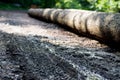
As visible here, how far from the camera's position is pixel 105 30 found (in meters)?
5.39

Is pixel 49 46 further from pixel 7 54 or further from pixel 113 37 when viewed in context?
pixel 113 37

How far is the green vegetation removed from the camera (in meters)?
9.78

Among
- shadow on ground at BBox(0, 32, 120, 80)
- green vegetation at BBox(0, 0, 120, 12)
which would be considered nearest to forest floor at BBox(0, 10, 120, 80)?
shadow on ground at BBox(0, 32, 120, 80)

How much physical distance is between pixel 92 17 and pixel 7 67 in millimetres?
3232

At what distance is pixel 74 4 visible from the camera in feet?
49.8

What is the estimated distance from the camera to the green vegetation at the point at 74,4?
9.78 meters

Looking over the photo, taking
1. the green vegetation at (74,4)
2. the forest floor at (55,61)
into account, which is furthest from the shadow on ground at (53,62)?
the green vegetation at (74,4)

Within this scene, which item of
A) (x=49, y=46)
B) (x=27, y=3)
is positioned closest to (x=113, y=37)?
(x=49, y=46)

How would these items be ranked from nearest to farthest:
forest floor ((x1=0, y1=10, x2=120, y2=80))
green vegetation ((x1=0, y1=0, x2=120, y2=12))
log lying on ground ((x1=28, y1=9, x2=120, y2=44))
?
1. forest floor ((x1=0, y1=10, x2=120, y2=80))
2. log lying on ground ((x1=28, y1=9, x2=120, y2=44))
3. green vegetation ((x1=0, y1=0, x2=120, y2=12))

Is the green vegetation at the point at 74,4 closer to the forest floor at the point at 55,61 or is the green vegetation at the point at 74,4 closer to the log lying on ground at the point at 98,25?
the log lying on ground at the point at 98,25

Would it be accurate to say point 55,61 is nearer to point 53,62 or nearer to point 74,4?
point 53,62

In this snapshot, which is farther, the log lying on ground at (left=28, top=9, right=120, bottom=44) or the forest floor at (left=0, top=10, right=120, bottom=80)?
the log lying on ground at (left=28, top=9, right=120, bottom=44)

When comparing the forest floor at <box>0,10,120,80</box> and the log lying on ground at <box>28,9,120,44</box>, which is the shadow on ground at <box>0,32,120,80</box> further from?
the log lying on ground at <box>28,9,120,44</box>

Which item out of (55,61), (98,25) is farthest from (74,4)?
(55,61)
